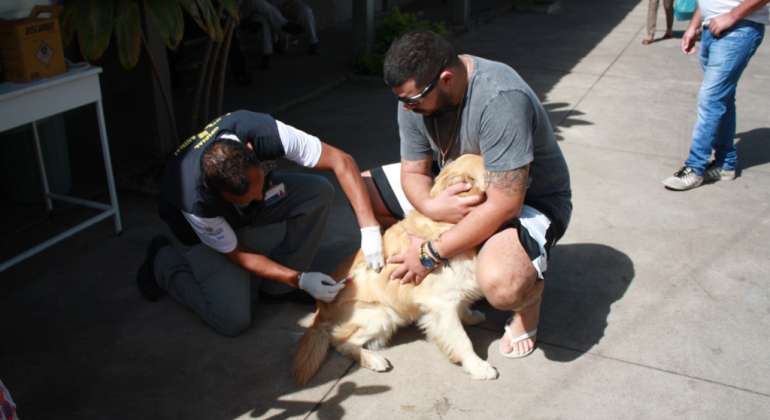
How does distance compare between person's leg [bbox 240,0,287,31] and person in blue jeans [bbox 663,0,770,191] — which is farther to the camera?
person's leg [bbox 240,0,287,31]

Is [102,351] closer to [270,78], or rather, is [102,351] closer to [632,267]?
[632,267]

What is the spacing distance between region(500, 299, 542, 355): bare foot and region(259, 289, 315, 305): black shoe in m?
1.16

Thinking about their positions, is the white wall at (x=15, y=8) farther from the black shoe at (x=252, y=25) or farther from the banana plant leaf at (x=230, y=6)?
the black shoe at (x=252, y=25)

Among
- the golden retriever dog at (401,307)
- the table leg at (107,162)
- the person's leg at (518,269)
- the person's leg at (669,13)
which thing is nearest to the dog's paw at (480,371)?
the golden retriever dog at (401,307)

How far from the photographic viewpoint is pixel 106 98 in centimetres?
694

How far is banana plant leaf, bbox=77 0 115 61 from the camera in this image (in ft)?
12.6

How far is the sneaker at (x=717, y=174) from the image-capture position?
5008mm

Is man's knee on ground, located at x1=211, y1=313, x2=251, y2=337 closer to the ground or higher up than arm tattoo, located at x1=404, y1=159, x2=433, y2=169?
closer to the ground

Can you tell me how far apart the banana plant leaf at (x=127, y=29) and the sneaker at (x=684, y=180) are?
13.7 ft

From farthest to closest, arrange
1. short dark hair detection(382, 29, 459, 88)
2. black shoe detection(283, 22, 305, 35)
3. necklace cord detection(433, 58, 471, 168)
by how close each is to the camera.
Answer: black shoe detection(283, 22, 305, 35)
necklace cord detection(433, 58, 471, 168)
short dark hair detection(382, 29, 459, 88)

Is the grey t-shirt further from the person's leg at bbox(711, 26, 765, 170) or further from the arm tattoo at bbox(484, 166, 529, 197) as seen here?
the person's leg at bbox(711, 26, 765, 170)

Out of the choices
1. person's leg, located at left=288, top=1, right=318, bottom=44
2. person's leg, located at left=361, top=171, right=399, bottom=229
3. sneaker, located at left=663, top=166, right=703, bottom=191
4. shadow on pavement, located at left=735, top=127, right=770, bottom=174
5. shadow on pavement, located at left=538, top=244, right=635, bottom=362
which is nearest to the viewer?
shadow on pavement, located at left=538, top=244, right=635, bottom=362

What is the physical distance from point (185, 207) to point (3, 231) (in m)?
2.04

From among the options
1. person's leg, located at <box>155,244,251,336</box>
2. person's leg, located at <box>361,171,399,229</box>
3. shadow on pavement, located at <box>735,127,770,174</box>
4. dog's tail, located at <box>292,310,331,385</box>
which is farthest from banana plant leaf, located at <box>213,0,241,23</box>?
shadow on pavement, located at <box>735,127,770,174</box>
